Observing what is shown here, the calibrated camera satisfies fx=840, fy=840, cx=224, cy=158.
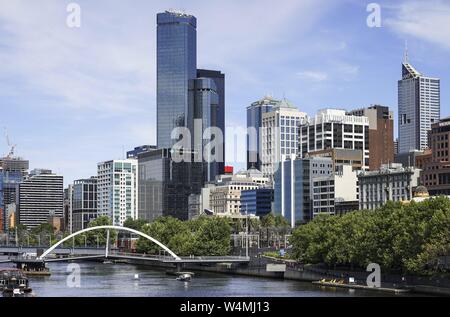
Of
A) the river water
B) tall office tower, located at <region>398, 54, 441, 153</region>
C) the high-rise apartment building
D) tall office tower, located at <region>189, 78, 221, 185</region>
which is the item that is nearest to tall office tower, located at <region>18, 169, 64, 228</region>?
the high-rise apartment building

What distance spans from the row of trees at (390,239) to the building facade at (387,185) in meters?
19.9

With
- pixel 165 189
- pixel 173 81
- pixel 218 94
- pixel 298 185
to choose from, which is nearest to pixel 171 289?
pixel 298 185

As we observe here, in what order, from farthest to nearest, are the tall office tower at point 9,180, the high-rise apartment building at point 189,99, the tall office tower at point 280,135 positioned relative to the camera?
the high-rise apartment building at point 189,99
the tall office tower at point 9,180
the tall office tower at point 280,135

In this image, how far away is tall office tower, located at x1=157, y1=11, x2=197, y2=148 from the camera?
81.4 m

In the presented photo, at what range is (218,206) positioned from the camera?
85.9m

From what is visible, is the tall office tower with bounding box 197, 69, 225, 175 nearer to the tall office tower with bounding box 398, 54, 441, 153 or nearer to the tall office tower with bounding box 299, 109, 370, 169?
the tall office tower with bounding box 299, 109, 370, 169

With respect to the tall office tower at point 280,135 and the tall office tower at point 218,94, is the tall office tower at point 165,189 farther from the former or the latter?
the tall office tower at point 280,135

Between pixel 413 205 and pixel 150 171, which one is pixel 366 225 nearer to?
pixel 413 205

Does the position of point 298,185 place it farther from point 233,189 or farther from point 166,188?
point 166,188

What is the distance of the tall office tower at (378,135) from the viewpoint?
76.2m

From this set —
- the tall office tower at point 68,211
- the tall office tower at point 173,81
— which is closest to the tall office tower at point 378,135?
the tall office tower at point 173,81

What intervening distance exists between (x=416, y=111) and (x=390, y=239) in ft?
169

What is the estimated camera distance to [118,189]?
3799 inches

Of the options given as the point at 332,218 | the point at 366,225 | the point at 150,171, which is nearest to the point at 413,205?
the point at 366,225
